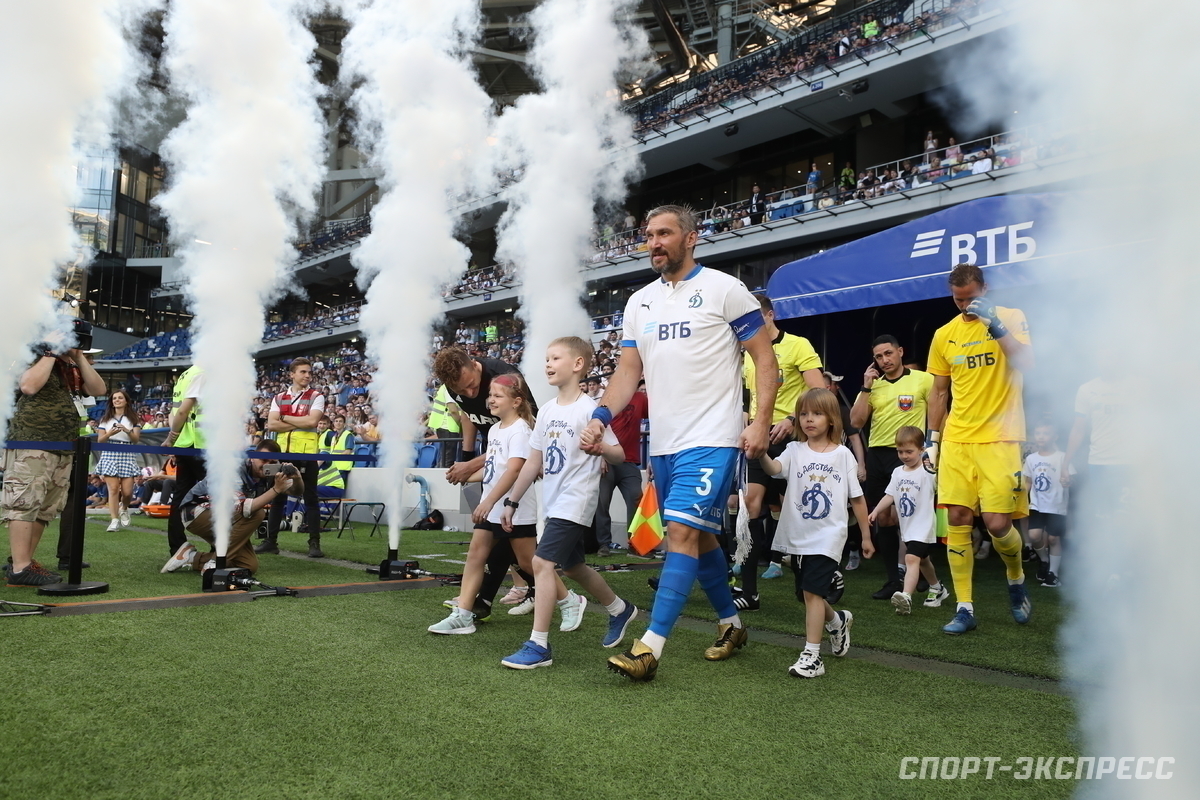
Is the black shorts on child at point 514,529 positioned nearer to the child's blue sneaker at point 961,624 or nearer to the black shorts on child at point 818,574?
the black shorts on child at point 818,574

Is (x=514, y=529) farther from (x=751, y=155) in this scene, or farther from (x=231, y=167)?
(x=751, y=155)

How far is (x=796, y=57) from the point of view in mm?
24438

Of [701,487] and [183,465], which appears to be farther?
[183,465]

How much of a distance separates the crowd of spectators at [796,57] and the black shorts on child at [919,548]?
13.9 metres

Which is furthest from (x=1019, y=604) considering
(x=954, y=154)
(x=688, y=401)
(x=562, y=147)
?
(x=954, y=154)

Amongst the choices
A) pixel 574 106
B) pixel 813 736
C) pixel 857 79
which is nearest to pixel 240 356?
pixel 813 736

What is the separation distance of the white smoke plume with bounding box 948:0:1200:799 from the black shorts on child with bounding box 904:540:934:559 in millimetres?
4474

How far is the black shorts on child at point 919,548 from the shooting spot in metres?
5.66

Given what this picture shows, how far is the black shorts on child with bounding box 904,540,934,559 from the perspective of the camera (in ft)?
18.6

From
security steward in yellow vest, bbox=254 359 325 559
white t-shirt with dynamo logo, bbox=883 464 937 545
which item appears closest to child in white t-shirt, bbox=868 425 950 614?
white t-shirt with dynamo logo, bbox=883 464 937 545

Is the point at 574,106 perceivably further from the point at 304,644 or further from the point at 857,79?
the point at 304,644

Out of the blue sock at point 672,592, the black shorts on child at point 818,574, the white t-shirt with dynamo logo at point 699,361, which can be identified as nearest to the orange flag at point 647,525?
the black shorts on child at point 818,574

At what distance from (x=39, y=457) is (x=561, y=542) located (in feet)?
12.6

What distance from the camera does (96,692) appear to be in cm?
277
